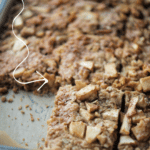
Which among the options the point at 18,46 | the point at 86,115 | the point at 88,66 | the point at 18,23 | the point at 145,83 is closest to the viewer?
the point at 86,115

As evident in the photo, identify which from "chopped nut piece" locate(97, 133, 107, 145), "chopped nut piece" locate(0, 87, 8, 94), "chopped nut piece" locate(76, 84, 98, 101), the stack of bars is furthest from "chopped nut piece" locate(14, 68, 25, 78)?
"chopped nut piece" locate(97, 133, 107, 145)

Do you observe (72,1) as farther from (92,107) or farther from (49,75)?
(92,107)

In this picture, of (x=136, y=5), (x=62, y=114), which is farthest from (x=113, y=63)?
(x=136, y=5)

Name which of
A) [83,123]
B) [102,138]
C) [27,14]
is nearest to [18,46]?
[27,14]

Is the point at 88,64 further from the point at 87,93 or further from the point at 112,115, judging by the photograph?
the point at 112,115

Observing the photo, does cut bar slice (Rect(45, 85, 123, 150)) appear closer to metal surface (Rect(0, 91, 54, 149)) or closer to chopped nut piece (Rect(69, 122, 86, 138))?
chopped nut piece (Rect(69, 122, 86, 138))
